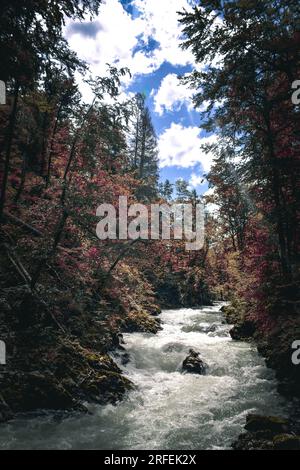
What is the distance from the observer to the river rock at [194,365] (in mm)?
12945

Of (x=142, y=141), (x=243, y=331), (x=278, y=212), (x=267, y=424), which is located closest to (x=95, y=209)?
(x=278, y=212)

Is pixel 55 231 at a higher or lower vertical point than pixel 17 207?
lower

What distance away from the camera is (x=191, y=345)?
1653 cm

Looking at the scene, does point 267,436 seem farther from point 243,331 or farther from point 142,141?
point 142,141

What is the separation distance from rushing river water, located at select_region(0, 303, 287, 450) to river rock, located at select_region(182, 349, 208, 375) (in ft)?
0.90

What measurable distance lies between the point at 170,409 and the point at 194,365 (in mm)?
3828

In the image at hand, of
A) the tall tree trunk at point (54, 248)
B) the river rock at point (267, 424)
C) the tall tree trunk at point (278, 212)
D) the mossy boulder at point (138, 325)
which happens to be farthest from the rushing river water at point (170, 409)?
the tall tree trunk at point (278, 212)

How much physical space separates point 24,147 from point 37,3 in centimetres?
1093

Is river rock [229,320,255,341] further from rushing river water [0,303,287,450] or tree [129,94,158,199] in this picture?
tree [129,94,158,199]

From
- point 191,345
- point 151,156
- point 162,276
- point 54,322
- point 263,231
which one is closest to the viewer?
point 54,322

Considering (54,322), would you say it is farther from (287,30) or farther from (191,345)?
(287,30)

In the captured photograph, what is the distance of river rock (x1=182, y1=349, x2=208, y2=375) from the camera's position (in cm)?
1295

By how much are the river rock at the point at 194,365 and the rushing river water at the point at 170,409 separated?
274 mm
